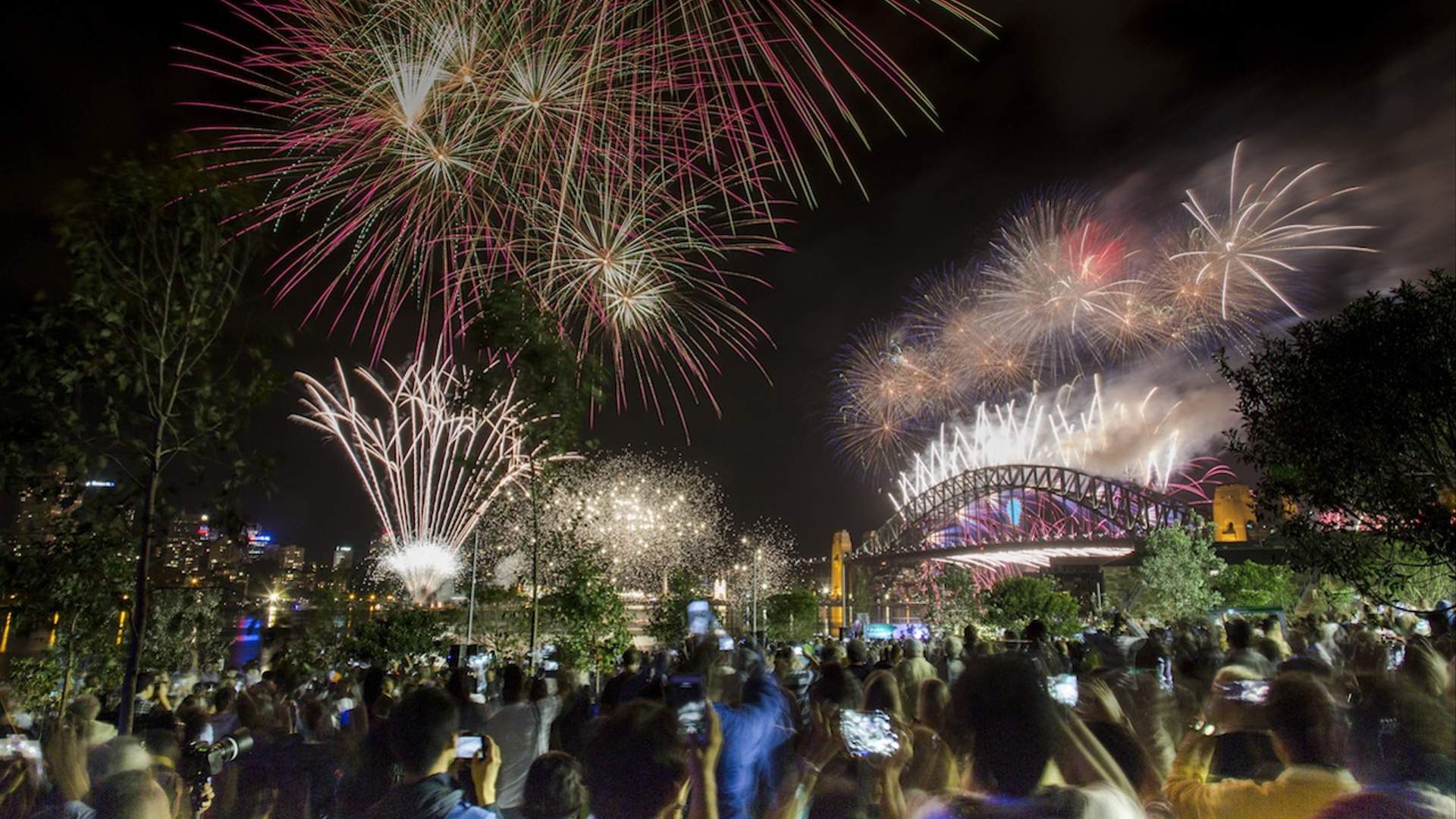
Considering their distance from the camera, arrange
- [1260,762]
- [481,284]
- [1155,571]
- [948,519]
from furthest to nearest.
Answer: [948,519]
[1155,571]
[481,284]
[1260,762]

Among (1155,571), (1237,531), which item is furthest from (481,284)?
(1237,531)

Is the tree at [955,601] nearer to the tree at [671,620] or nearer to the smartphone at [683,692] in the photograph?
the tree at [671,620]

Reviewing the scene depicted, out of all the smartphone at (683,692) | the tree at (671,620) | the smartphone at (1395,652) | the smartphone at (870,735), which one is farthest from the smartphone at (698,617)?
the tree at (671,620)

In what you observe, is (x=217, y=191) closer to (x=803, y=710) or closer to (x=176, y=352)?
(x=176, y=352)

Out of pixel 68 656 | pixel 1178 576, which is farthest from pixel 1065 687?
pixel 1178 576

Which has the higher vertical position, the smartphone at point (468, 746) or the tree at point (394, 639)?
the smartphone at point (468, 746)

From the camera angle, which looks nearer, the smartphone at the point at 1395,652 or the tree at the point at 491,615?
the smartphone at the point at 1395,652

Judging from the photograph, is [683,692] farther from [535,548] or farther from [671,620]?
[671,620]
